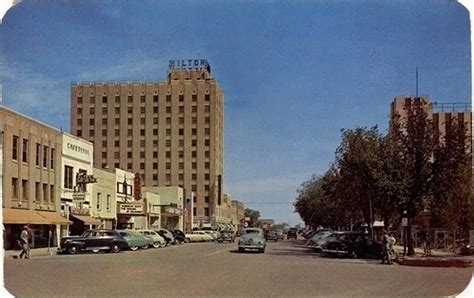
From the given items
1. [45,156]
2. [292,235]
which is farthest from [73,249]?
[292,235]

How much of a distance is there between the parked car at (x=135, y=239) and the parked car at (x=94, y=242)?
33cm

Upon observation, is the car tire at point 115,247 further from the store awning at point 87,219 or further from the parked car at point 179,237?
the parked car at point 179,237

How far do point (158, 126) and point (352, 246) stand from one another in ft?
41.7

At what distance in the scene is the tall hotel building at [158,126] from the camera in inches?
497

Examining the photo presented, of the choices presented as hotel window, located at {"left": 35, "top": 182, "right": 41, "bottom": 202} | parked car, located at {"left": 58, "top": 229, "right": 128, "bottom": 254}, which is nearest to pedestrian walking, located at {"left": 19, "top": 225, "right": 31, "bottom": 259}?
parked car, located at {"left": 58, "top": 229, "right": 128, "bottom": 254}

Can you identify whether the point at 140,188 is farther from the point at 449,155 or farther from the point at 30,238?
the point at 449,155

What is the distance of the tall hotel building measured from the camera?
12625 mm

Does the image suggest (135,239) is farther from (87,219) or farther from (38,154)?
(87,219)

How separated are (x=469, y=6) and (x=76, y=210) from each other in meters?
23.6

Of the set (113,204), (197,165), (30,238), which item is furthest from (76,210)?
(197,165)

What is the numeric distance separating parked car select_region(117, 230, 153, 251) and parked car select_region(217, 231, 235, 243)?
9.30ft

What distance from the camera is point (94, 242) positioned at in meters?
24.9

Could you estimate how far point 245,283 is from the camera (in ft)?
40.5

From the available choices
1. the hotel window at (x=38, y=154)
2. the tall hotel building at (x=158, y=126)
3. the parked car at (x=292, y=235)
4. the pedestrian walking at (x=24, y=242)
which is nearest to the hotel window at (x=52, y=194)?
the hotel window at (x=38, y=154)
